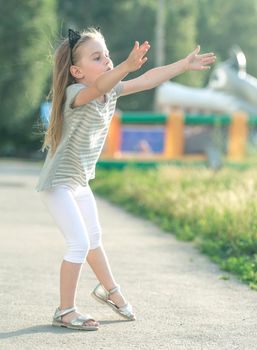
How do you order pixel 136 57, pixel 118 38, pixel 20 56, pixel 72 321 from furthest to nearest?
1. pixel 118 38
2. pixel 20 56
3. pixel 72 321
4. pixel 136 57

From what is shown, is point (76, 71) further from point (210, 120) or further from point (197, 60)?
point (210, 120)

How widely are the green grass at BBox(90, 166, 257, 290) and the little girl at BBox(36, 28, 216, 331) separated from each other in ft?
6.23

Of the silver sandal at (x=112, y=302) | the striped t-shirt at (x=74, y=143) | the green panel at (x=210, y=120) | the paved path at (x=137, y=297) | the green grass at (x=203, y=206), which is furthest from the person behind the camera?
the green panel at (x=210, y=120)

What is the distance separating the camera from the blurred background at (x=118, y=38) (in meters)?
44.4

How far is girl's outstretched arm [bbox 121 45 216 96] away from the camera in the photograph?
581cm

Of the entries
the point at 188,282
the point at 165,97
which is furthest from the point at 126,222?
the point at 165,97

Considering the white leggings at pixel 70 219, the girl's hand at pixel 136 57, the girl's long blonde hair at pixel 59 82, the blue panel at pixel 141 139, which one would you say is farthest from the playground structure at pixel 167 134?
the girl's hand at pixel 136 57

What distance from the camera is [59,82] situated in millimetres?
5840

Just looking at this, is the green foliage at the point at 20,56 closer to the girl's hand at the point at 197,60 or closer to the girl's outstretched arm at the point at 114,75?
the girl's hand at the point at 197,60

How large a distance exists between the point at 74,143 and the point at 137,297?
4.79ft

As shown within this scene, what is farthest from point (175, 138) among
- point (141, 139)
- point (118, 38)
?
point (118, 38)

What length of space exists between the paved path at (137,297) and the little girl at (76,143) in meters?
0.25

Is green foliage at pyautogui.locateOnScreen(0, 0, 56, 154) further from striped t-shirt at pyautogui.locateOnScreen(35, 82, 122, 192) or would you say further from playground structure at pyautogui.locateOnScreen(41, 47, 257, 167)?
striped t-shirt at pyautogui.locateOnScreen(35, 82, 122, 192)

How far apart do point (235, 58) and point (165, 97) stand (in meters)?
2.54
